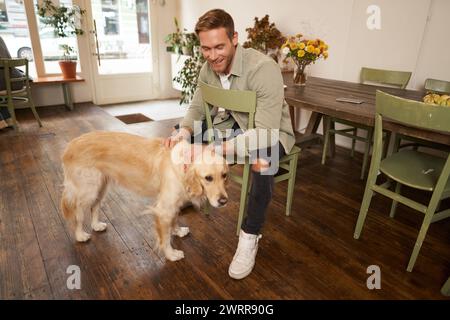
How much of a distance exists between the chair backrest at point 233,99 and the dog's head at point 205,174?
0.94 feet

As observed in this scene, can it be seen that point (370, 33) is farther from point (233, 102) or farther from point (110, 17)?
point (110, 17)

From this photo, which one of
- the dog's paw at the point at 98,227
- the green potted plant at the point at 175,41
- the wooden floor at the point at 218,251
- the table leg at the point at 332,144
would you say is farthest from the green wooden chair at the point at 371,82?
the green potted plant at the point at 175,41

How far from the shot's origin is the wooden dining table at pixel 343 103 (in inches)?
62.2

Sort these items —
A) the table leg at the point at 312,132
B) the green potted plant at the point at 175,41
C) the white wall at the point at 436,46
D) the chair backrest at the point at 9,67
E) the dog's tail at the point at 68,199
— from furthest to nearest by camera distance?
the green potted plant at the point at 175,41
the chair backrest at the point at 9,67
the table leg at the point at 312,132
the white wall at the point at 436,46
the dog's tail at the point at 68,199

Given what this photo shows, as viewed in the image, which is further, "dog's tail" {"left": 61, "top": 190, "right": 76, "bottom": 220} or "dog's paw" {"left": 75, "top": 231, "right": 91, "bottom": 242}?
"dog's paw" {"left": 75, "top": 231, "right": 91, "bottom": 242}

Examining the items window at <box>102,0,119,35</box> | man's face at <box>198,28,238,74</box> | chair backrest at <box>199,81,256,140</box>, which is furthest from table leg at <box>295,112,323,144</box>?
window at <box>102,0,119,35</box>

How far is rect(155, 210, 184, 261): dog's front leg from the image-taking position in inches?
64.1

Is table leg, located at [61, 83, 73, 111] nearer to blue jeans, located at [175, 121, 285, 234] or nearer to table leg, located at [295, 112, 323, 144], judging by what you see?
table leg, located at [295, 112, 323, 144]

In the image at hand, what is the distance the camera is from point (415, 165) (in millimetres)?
1805

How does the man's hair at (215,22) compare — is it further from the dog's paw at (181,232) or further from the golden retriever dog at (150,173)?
the dog's paw at (181,232)

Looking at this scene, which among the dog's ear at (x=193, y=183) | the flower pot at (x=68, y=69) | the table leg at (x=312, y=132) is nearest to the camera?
the dog's ear at (x=193, y=183)

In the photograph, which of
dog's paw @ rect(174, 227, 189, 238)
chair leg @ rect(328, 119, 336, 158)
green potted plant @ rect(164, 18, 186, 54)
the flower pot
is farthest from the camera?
green potted plant @ rect(164, 18, 186, 54)

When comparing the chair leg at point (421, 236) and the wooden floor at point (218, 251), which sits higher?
the chair leg at point (421, 236)

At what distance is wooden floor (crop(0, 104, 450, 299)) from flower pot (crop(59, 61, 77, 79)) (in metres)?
2.59
